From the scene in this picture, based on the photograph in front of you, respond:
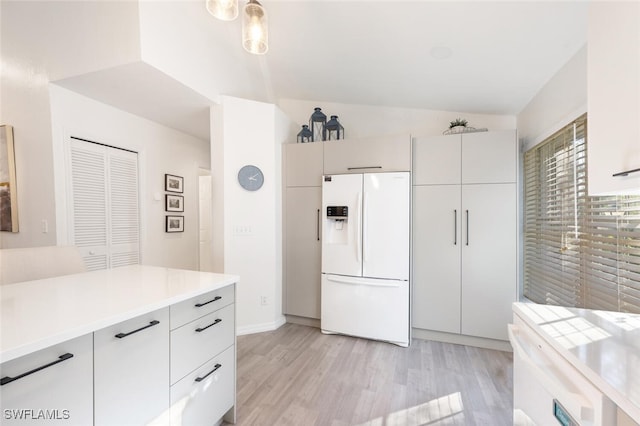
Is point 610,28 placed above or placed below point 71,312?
above

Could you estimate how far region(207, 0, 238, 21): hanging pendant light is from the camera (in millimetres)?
1559

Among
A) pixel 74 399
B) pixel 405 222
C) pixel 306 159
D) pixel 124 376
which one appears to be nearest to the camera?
pixel 74 399

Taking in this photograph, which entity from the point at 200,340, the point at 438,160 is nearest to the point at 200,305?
the point at 200,340

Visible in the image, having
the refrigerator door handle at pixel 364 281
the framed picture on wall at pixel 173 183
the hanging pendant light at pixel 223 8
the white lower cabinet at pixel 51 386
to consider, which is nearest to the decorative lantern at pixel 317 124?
the refrigerator door handle at pixel 364 281

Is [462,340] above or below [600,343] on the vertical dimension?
below

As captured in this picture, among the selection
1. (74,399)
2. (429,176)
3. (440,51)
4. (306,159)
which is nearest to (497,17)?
(440,51)

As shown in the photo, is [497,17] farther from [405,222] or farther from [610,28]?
[405,222]

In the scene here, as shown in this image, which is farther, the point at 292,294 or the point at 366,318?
the point at 292,294

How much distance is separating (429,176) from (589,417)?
2245mm

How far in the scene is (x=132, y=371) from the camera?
1067mm

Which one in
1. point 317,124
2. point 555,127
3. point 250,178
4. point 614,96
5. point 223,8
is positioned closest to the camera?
point 614,96

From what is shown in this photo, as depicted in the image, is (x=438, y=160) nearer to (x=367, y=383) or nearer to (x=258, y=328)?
(x=367, y=383)

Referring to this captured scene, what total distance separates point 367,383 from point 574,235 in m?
1.83

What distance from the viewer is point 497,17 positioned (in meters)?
1.73
